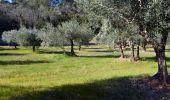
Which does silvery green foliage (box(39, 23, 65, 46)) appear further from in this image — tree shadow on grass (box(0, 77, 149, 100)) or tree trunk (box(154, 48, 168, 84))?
tree shadow on grass (box(0, 77, 149, 100))

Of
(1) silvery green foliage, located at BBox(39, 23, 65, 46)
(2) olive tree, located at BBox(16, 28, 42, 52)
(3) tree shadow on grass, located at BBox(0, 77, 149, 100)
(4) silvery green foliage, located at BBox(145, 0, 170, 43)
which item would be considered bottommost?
(2) olive tree, located at BBox(16, 28, 42, 52)

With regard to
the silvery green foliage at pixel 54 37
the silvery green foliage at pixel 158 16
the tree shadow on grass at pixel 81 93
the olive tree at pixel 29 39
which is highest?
the silvery green foliage at pixel 158 16

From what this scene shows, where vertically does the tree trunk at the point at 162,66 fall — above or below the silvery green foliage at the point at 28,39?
above

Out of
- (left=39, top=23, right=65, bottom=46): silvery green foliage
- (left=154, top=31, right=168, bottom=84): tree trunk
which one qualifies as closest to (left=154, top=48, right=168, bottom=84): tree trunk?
(left=154, top=31, right=168, bottom=84): tree trunk

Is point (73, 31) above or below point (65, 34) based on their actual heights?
above

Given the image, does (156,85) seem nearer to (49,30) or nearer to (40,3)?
(49,30)

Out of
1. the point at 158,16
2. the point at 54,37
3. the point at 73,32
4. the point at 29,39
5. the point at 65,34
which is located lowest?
the point at 29,39

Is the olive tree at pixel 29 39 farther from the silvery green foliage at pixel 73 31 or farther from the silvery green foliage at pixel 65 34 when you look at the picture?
the silvery green foliage at pixel 73 31

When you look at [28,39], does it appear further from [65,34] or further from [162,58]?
[162,58]

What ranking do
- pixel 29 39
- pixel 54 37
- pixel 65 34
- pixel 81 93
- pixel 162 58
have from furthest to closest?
pixel 29 39 < pixel 65 34 < pixel 54 37 < pixel 162 58 < pixel 81 93

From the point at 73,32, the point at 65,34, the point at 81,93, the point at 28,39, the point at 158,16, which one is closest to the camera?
the point at 81,93

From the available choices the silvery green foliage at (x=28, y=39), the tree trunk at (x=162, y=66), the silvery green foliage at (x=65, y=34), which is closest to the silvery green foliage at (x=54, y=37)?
the silvery green foliage at (x=65, y=34)

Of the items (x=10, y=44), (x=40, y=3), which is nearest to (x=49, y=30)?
(x=10, y=44)

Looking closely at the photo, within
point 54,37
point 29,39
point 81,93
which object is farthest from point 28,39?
point 81,93
